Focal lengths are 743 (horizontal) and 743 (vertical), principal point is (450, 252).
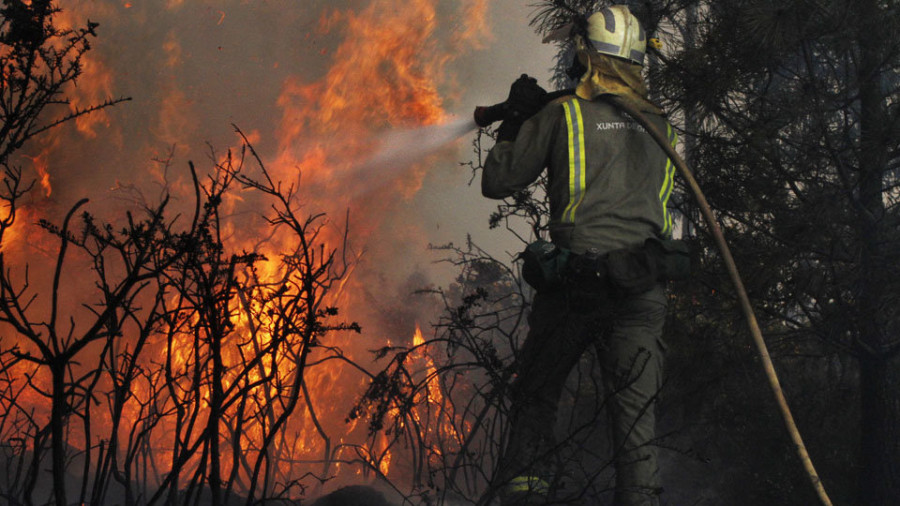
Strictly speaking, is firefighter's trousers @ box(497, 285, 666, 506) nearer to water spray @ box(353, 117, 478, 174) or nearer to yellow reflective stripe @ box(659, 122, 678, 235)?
yellow reflective stripe @ box(659, 122, 678, 235)

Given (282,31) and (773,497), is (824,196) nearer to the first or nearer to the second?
(773,497)

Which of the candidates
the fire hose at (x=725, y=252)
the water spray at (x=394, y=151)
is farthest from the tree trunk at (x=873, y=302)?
the water spray at (x=394, y=151)

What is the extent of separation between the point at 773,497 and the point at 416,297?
21.9 ft

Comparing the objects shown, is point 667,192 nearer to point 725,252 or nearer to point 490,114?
point 725,252

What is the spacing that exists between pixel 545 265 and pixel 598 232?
31cm

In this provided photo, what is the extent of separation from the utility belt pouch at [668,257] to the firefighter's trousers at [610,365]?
4.8 inches

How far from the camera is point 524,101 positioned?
362cm

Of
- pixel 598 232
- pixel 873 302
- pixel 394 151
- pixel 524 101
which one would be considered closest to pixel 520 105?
pixel 524 101

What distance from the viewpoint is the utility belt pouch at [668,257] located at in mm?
3264

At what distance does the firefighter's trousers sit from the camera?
3090 millimetres

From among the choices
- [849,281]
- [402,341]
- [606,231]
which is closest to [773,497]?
[849,281]

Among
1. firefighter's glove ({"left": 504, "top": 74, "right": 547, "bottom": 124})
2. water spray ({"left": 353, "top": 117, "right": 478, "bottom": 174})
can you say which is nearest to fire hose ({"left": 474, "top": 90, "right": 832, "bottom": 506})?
firefighter's glove ({"left": 504, "top": 74, "right": 547, "bottom": 124})

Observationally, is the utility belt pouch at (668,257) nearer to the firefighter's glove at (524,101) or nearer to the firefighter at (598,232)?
the firefighter at (598,232)

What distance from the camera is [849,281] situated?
160 inches
